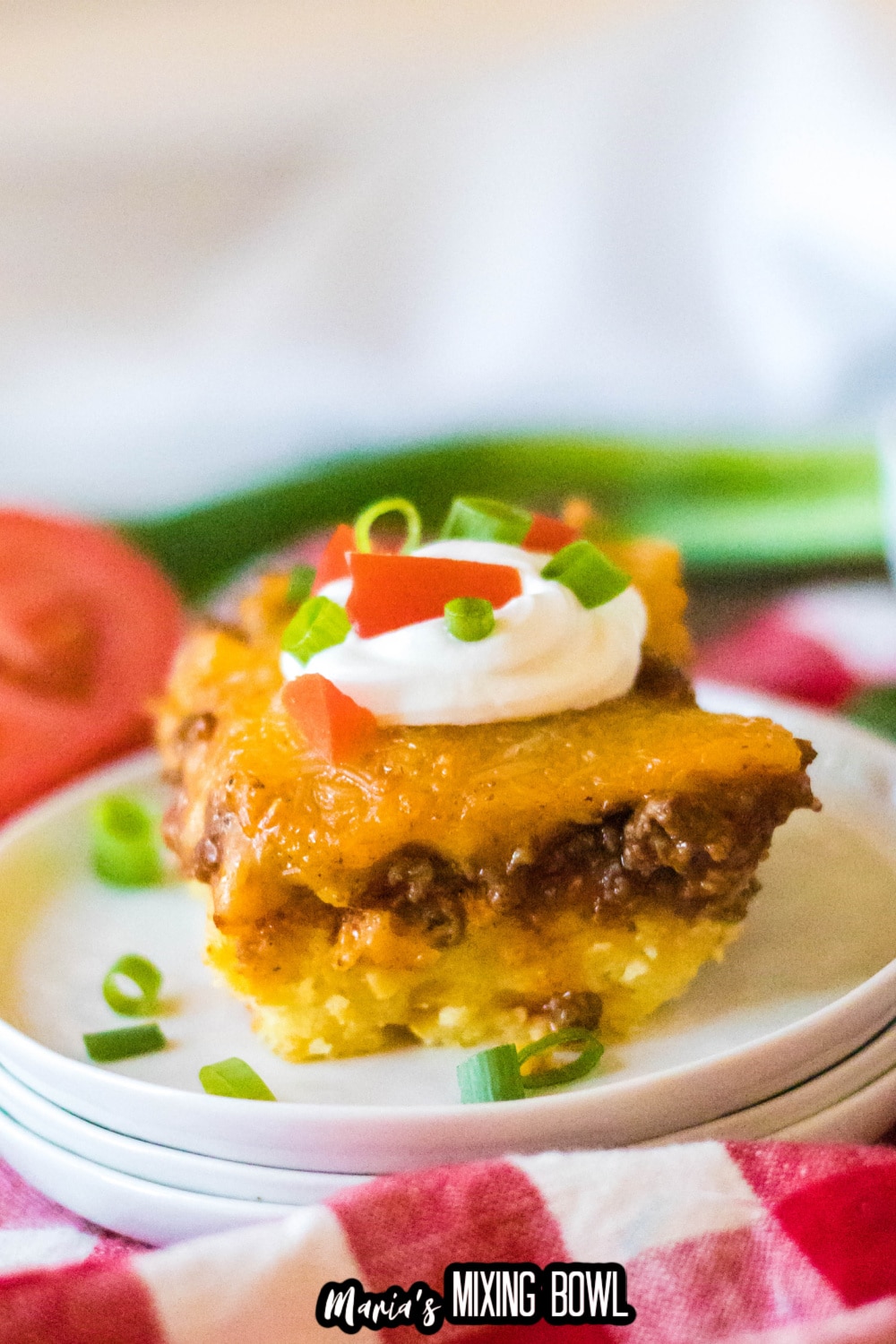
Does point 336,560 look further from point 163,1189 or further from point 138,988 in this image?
point 163,1189

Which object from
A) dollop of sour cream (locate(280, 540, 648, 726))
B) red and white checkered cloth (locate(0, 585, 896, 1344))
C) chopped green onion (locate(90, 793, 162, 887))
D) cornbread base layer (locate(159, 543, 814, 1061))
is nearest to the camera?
red and white checkered cloth (locate(0, 585, 896, 1344))

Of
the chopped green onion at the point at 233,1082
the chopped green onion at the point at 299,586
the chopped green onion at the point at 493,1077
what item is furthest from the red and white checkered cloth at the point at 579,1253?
the chopped green onion at the point at 299,586

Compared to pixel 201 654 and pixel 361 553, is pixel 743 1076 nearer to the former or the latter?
pixel 361 553

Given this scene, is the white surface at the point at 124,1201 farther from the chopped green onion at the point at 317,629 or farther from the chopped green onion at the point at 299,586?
the chopped green onion at the point at 299,586

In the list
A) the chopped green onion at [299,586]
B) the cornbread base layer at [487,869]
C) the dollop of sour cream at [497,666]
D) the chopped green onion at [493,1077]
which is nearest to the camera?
the chopped green onion at [493,1077]

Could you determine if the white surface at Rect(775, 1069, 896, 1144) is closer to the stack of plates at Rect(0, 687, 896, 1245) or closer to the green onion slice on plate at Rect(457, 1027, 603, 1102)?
the stack of plates at Rect(0, 687, 896, 1245)

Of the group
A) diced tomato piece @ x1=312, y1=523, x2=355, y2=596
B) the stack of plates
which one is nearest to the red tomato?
the stack of plates

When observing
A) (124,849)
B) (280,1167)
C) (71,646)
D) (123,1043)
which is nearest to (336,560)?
(124,849)
